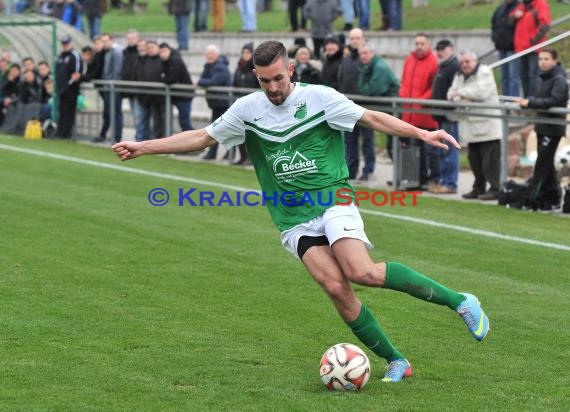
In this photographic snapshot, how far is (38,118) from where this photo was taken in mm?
26406

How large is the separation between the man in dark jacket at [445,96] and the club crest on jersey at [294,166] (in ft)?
32.6

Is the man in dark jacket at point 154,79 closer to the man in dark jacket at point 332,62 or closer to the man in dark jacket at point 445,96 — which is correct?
the man in dark jacket at point 332,62

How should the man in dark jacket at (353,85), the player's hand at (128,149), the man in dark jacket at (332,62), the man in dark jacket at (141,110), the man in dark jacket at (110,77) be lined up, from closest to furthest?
the player's hand at (128,149), the man in dark jacket at (353,85), the man in dark jacket at (332,62), the man in dark jacket at (141,110), the man in dark jacket at (110,77)

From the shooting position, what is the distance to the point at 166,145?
25.2ft

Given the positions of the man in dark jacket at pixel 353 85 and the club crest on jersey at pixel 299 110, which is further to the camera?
the man in dark jacket at pixel 353 85

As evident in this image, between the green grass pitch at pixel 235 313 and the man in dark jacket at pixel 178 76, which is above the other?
the man in dark jacket at pixel 178 76

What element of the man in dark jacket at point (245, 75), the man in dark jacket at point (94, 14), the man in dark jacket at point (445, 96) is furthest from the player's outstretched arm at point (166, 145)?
the man in dark jacket at point (94, 14)

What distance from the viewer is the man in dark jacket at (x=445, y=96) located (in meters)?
17.2

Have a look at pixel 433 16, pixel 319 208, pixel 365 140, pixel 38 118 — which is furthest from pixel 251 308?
pixel 433 16

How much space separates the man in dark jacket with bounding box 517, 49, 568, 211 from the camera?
15.2m

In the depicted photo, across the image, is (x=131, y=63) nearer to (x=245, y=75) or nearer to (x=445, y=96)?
(x=245, y=75)

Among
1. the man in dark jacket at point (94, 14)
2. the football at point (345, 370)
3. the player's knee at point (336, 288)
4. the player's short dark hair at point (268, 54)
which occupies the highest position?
the man in dark jacket at point (94, 14)

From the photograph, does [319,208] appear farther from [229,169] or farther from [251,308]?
[229,169]

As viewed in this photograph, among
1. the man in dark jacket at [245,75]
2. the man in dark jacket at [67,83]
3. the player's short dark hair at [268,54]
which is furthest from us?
the man in dark jacket at [67,83]
